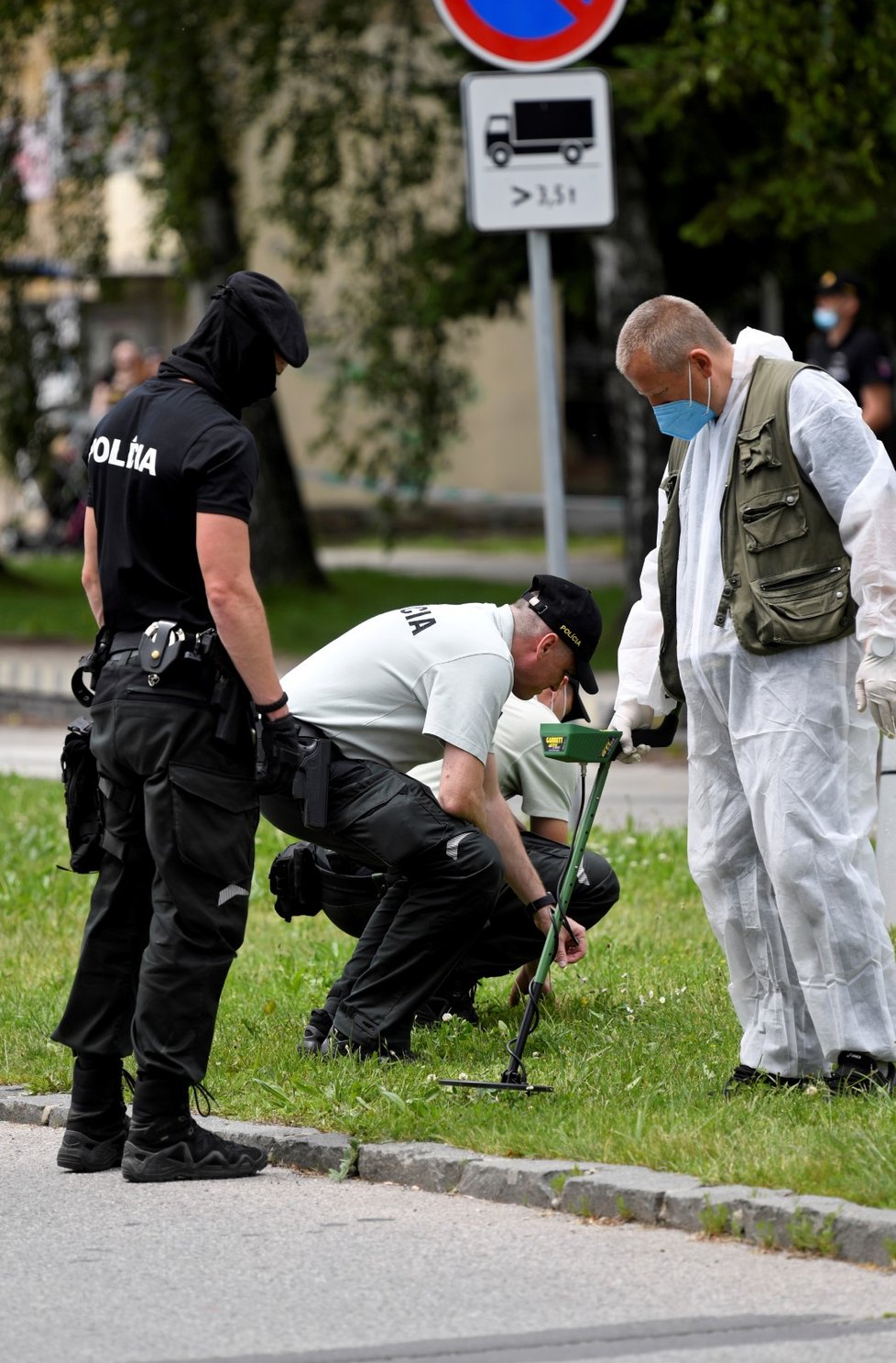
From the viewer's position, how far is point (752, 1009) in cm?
565

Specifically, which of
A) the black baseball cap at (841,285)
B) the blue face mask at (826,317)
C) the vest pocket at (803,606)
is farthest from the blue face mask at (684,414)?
the blue face mask at (826,317)

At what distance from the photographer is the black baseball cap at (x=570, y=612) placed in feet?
19.4

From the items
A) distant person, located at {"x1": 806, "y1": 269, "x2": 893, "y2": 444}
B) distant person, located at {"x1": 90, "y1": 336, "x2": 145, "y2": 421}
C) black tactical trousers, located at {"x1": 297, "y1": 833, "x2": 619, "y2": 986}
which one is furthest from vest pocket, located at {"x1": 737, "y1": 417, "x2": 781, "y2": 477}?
distant person, located at {"x1": 90, "y1": 336, "x2": 145, "y2": 421}

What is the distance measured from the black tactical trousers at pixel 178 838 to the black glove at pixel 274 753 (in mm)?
57

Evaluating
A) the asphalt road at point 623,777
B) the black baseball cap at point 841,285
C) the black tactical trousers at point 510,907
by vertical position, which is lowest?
the asphalt road at point 623,777

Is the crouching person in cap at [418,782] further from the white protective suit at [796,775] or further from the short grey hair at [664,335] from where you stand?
the short grey hair at [664,335]

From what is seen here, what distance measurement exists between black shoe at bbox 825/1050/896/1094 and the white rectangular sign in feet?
9.37

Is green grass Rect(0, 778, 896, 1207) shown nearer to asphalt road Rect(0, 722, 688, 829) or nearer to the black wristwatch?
the black wristwatch

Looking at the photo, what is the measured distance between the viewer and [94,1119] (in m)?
5.41

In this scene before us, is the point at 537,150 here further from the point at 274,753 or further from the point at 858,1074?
the point at 858,1074

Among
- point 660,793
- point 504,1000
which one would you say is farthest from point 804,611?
point 660,793

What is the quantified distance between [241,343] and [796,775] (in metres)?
1.63

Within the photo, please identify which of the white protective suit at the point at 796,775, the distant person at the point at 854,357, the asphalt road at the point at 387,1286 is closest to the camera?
the asphalt road at the point at 387,1286

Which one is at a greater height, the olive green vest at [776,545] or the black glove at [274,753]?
the olive green vest at [776,545]
